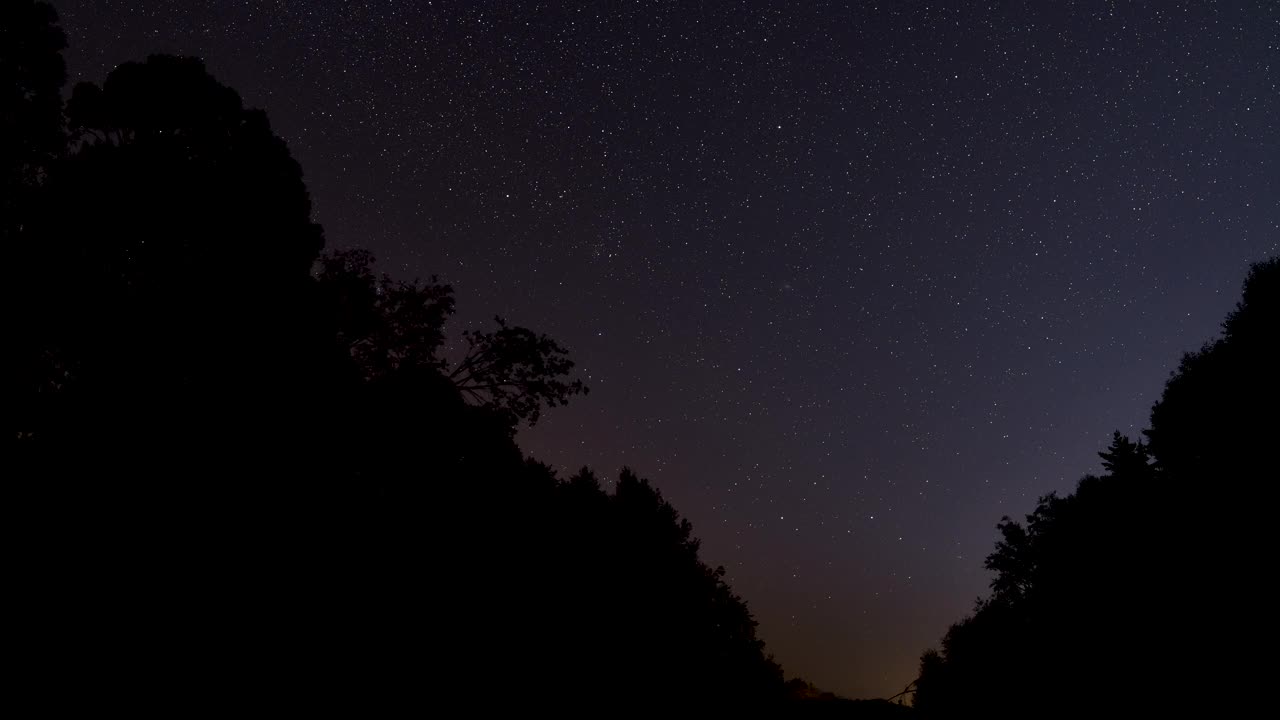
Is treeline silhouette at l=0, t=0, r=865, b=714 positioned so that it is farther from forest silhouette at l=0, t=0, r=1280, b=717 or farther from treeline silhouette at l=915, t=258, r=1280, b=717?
treeline silhouette at l=915, t=258, r=1280, b=717

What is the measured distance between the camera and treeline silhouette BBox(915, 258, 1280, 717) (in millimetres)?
21219

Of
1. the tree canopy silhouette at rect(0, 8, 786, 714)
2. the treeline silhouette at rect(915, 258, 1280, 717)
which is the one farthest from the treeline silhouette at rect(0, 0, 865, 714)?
the treeline silhouette at rect(915, 258, 1280, 717)

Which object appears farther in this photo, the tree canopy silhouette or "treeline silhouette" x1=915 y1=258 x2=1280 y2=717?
"treeline silhouette" x1=915 y1=258 x2=1280 y2=717

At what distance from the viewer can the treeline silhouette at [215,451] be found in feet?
35.8

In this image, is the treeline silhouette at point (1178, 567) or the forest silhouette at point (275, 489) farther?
the treeline silhouette at point (1178, 567)

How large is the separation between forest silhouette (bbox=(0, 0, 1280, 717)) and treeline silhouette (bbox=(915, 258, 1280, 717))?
0.14m

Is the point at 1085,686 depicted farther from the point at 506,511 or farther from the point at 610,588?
the point at 506,511

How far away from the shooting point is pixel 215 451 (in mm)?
12953

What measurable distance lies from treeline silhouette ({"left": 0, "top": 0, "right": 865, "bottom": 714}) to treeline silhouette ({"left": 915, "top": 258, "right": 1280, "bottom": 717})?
Result: 1500 cm

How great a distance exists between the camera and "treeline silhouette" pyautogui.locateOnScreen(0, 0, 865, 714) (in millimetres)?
10898

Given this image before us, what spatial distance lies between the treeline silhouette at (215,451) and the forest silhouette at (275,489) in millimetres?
50

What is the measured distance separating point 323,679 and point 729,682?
31.0 meters

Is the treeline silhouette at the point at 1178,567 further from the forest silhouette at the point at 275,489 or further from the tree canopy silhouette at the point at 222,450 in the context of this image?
the tree canopy silhouette at the point at 222,450

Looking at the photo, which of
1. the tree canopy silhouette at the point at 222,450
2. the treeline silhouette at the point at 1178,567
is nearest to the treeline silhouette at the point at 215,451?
the tree canopy silhouette at the point at 222,450
